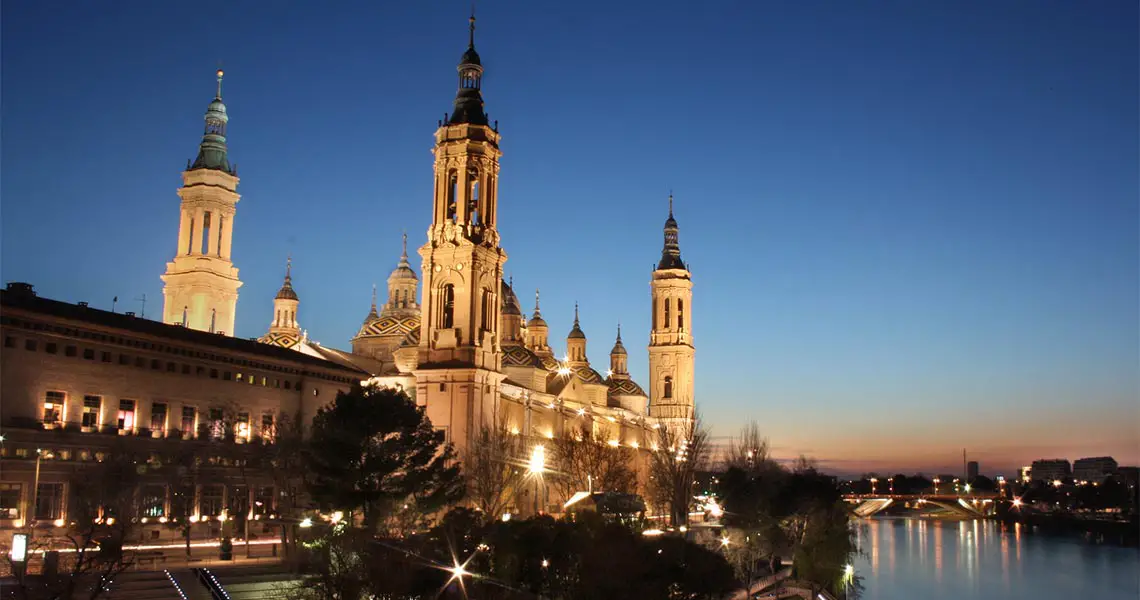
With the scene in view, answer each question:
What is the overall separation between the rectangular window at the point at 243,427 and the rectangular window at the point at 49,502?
12.0m

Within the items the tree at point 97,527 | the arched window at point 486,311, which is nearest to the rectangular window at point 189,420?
the tree at point 97,527

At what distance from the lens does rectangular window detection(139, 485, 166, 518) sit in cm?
4984

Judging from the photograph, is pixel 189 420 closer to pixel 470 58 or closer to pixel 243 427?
pixel 243 427

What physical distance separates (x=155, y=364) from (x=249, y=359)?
257 inches

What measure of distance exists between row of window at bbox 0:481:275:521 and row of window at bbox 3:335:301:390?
6.11 metres

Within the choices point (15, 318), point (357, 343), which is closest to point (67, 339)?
point (15, 318)

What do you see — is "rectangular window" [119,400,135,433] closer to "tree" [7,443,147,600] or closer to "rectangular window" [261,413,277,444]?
"tree" [7,443,147,600]

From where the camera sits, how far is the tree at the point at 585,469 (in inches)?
2958

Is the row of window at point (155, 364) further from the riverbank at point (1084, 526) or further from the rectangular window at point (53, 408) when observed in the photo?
the riverbank at point (1084, 526)

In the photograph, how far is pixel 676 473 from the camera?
75188mm

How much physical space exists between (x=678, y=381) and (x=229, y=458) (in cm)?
6865

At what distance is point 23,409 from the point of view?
48281 millimetres

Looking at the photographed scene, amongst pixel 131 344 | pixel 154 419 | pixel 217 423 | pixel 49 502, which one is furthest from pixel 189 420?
pixel 49 502

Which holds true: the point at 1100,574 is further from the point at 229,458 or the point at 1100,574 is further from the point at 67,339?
the point at 67,339
